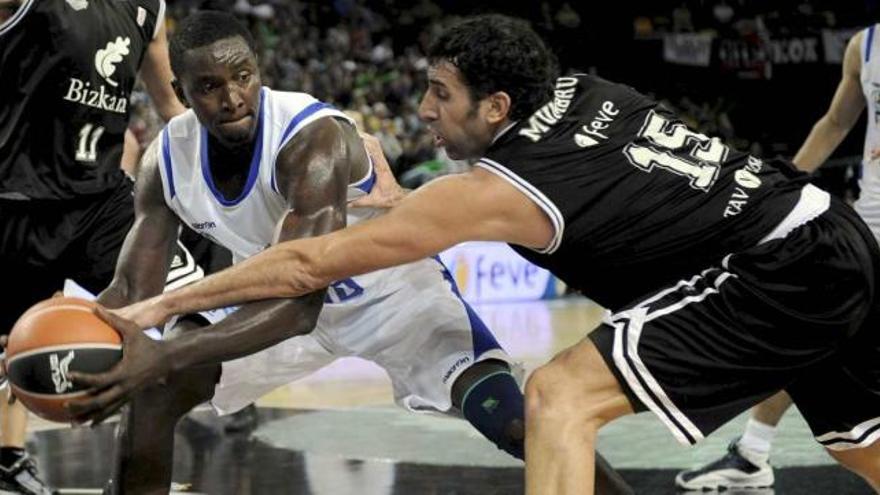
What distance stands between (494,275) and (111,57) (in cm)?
761

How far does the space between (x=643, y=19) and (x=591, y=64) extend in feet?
4.42

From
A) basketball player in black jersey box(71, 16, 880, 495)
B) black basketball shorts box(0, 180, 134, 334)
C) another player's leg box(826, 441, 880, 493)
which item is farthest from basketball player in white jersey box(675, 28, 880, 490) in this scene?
black basketball shorts box(0, 180, 134, 334)

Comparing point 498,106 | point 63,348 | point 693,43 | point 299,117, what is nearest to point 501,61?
point 498,106

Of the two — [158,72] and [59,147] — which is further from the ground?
[158,72]

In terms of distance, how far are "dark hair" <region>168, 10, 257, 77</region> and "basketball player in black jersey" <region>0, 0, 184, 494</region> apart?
1.32 m

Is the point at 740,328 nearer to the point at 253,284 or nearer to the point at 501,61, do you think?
the point at 501,61

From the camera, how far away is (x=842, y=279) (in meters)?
3.52

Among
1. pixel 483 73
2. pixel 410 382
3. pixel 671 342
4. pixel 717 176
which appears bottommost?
pixel 410 382

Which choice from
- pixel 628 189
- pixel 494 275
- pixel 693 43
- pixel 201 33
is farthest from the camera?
pixel 693 43

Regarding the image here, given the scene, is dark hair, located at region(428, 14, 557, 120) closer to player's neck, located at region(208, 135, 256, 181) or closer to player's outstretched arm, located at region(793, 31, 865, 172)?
player's neck, located at region(208, 135, 256, 181)

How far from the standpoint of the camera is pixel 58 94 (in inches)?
201

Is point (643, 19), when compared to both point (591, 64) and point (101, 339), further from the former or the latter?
point (101, 339)

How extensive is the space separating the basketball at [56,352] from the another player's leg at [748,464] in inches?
102

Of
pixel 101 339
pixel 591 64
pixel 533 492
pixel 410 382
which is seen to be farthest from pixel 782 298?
pixel 591 64
